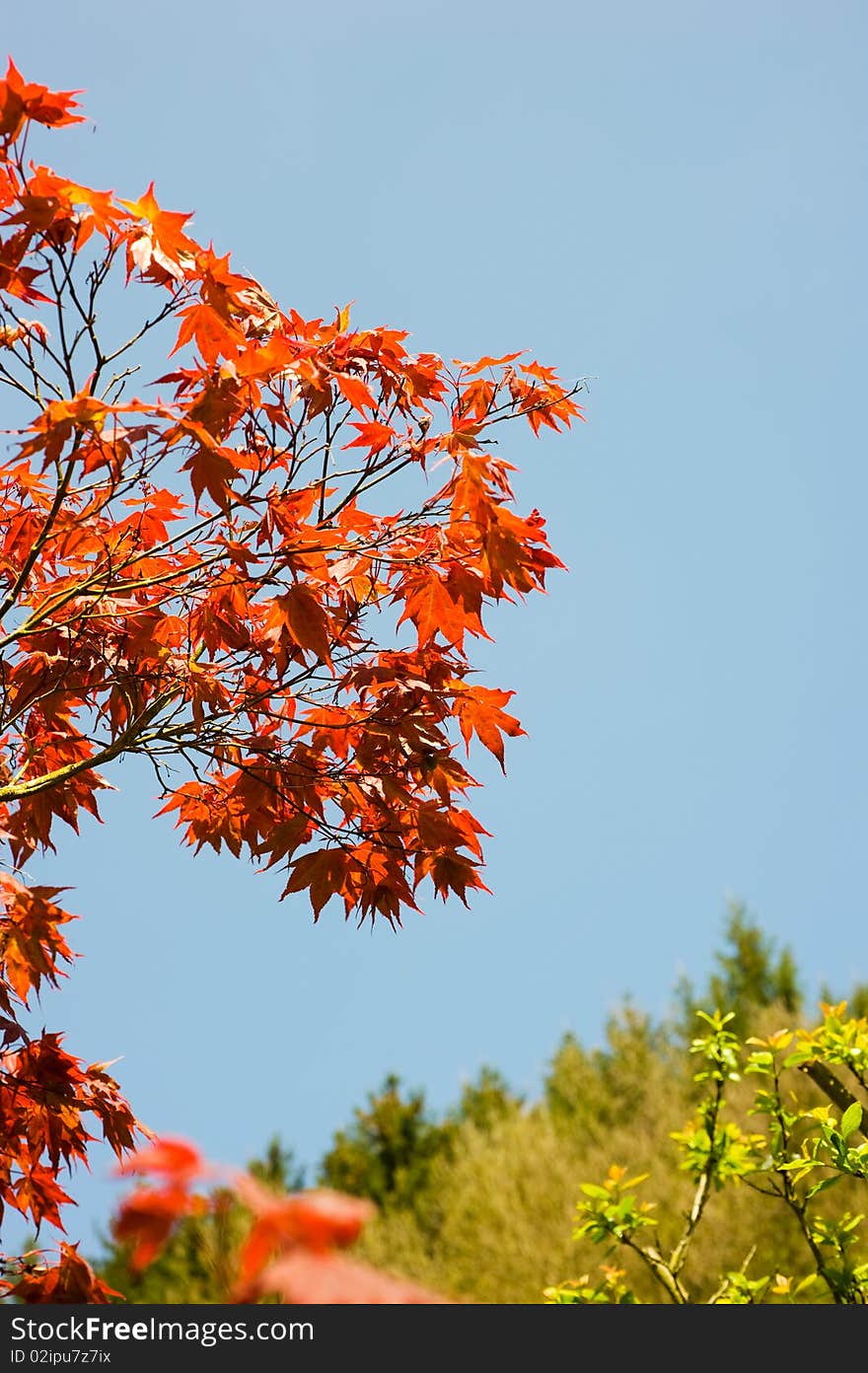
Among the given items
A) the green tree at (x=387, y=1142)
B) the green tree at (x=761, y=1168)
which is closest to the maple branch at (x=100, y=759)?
the green tree at (x=761, y=1168)

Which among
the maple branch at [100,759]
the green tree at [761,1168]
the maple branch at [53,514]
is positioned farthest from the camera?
the green tree at [761,1168]

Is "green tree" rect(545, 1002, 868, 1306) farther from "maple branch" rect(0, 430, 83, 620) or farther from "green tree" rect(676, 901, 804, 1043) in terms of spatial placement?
"green tree" rect(676, 901, 804, 1043)

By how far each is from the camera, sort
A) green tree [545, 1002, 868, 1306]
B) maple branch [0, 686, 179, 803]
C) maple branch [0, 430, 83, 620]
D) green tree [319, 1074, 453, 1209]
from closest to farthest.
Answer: maple branch [0, 430, 83, 620] → maple branch [0, 686, 179, 803] → green tree [545, 1002, 868, 1306] → green tree [319, 1074, 453, 1209]

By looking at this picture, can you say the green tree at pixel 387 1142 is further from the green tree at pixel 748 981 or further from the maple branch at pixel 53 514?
the maple branch at pixel 53 514

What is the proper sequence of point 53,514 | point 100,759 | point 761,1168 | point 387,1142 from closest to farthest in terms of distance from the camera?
point 53,514 < point 100,759 < point 761,1168 < point 387,1142

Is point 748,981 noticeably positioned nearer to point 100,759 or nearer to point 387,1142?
point 387,1142

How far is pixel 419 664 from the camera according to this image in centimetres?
321

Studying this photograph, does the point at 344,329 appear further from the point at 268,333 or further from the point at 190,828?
the point at 190,828

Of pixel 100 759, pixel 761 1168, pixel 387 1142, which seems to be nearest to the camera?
pixel 100 759

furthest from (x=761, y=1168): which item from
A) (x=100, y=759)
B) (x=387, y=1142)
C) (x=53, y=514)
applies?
(x=387, y=1142)

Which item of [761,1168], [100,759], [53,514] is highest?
[53,514]

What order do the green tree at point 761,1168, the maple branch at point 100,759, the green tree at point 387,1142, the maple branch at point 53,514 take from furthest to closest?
the green tree at point 387,1142, the green tree at point 761,1168, the maple branch at point 100,759, the maple branch at point 53,514

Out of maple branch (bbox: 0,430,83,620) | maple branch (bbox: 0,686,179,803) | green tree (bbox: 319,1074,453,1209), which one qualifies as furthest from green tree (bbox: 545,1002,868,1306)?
green tree (bbox: 319,1074,453,1209)

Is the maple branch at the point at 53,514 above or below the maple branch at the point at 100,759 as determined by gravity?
above
